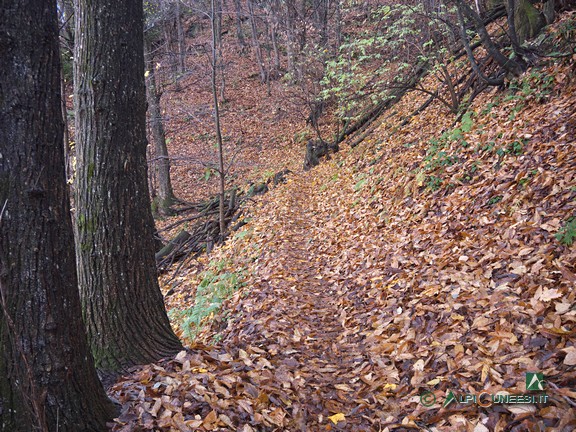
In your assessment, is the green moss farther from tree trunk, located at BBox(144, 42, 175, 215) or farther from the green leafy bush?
tree trunk, located at BBox(144, 42, 175, 215)

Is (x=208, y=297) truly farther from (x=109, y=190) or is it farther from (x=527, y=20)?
(x=527, y=20)

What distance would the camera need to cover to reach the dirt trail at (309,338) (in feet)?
11.5

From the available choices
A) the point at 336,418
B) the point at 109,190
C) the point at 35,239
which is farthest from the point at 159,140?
the point at 336,418

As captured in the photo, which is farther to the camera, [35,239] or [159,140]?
[159,140]

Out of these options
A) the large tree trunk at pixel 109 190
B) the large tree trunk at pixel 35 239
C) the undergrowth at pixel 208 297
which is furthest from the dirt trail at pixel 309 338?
the large tree trunk at pixel 35 239

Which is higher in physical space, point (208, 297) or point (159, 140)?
point (159, 140)

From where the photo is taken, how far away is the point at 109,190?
3.77 meters

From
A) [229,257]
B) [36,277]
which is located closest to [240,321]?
[36,277]

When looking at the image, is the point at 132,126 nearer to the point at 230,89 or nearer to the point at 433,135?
the point at 433,135

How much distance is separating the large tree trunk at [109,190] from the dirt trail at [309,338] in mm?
1183

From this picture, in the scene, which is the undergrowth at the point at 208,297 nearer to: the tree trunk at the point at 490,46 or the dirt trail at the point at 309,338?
the dirt trail at the point at 309,338

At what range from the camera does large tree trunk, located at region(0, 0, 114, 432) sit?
2.19m

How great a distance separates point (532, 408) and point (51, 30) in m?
3.98

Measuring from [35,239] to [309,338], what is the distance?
3340 mm
